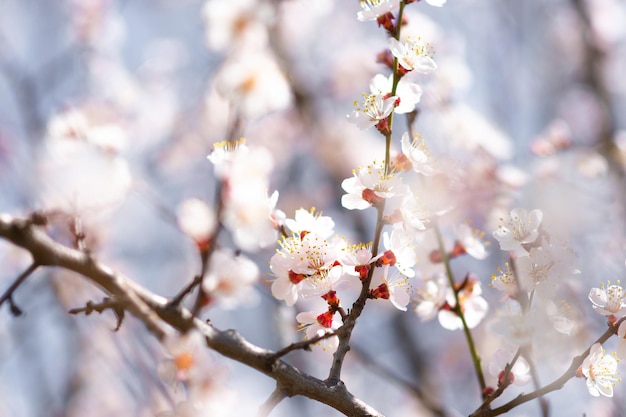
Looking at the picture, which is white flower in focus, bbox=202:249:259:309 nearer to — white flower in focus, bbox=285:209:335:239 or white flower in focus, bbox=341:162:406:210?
white flower in focus, bbox=285:209:335:239

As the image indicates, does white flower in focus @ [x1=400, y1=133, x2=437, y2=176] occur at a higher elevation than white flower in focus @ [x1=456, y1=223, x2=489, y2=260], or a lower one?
lower

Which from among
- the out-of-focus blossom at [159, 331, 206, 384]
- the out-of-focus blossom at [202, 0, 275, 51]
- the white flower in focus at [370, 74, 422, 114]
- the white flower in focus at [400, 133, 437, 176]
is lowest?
the out-of-focus blossom at [159, 331, 206, 384]

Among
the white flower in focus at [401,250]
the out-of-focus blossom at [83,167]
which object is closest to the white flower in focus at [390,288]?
the white flower in focus at [401,250]

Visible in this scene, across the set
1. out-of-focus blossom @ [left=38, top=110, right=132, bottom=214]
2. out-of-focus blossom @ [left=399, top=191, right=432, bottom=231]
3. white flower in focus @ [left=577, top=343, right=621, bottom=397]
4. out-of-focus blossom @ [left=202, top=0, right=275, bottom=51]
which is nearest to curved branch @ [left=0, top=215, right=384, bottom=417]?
out-of-focus blossom @ [left=399, top=191, right=432, bottom=231]

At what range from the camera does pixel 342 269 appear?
3.97 ft

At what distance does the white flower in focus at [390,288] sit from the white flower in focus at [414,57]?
41 cm

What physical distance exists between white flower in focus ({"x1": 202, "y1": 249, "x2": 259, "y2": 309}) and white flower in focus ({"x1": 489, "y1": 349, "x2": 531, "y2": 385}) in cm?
59

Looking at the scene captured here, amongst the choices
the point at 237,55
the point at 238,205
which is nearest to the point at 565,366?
the point at 238,205

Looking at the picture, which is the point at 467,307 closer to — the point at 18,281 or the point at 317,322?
the point at 317,322

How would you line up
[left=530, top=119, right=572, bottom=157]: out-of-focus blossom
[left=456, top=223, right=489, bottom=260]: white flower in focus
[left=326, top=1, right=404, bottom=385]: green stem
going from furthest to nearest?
[left=530, top=119, right=572, bottom=157]: out-of-focus blossom → [left=456, top=223, right=489, bottom=260]: white flower in focus → [left=326, top=1, right=404, bottom=385]: green stem

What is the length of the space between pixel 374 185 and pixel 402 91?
0.22 m


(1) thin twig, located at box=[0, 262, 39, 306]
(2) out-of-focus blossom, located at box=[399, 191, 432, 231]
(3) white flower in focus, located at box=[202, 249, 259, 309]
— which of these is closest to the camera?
(1) thin twig, located at box=[0, 262, 39, 306]

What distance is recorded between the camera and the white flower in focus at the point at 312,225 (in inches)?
49.0

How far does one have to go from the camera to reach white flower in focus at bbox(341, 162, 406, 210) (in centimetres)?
118
